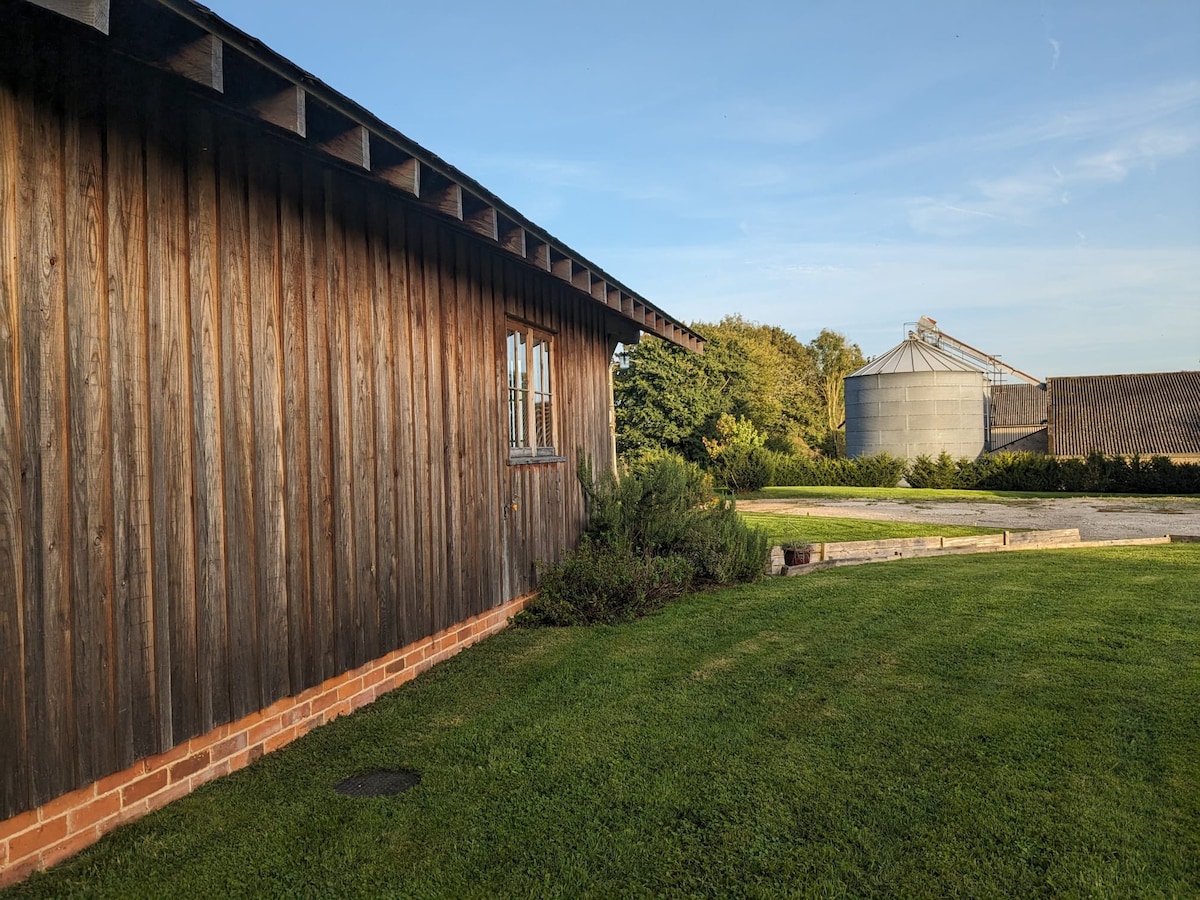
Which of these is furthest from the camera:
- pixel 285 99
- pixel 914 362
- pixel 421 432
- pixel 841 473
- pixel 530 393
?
pixel 914 362

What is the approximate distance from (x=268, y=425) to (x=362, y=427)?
0.86m

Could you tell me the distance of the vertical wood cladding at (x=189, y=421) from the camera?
2.85m

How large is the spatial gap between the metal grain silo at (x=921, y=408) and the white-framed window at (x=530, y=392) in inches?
1227

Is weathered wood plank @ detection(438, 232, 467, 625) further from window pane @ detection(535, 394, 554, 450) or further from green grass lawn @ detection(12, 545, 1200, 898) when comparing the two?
window pane @ detection(535, 394, 554, 450)

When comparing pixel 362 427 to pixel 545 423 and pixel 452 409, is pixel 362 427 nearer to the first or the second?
pixel 452 409

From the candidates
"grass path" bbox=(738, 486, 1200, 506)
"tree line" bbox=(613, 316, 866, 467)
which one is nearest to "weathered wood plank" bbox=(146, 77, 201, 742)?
"grass path" bbox=(738, 486, 1200, 506)

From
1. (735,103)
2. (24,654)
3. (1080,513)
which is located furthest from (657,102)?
(24,654)

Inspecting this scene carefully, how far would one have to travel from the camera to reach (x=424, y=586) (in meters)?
5.52

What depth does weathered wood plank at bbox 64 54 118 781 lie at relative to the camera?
3.00m

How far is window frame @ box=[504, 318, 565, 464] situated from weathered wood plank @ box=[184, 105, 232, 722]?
10.8ft

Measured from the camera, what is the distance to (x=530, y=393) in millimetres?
7332

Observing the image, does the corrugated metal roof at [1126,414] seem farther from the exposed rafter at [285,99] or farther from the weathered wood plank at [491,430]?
the exposed rafter at [285,99]

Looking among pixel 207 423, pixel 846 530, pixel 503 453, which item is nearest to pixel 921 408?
pixel 846 530

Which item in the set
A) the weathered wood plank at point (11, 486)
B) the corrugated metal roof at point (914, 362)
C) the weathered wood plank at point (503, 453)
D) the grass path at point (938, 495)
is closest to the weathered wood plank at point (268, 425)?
the weathered wood plank at point (11, 486)
